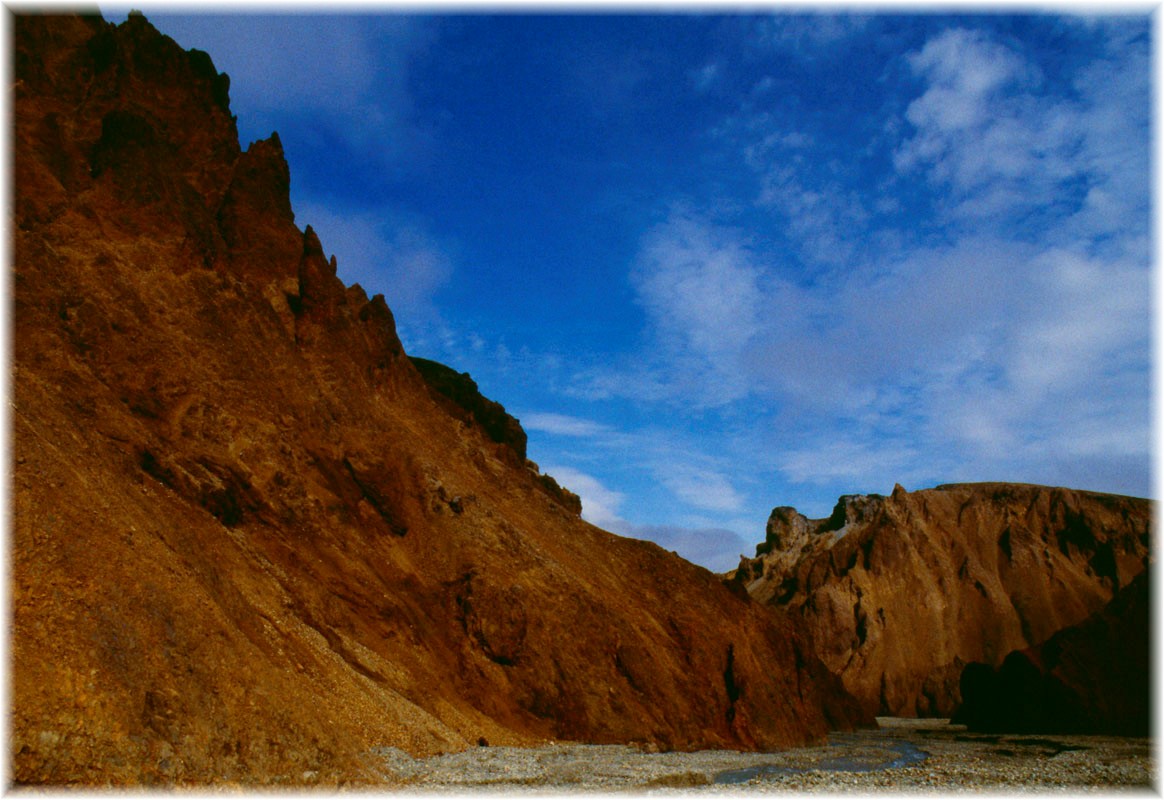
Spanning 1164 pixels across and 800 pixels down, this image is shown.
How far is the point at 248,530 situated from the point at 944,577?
95.8 m

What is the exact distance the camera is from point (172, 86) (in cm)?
3691

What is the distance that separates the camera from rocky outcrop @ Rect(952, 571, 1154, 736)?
52850 mm

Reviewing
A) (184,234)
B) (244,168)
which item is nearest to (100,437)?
(184,234)

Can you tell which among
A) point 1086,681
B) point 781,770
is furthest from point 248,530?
point 1086,681

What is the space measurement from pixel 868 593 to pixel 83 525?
95610 mm

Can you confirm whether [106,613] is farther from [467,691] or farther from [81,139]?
[81,139]

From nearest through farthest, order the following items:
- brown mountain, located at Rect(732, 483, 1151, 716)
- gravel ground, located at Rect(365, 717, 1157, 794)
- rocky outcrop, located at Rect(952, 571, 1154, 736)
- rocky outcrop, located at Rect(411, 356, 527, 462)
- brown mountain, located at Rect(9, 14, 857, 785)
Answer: brown mountain, located at Rect(9, 14, 857, 785)
gravel ground, located at Rect(365, 717, 1157, 794)
rocky outcrop, located at Rect(952, 571, 1154, 736)
rocky outcrop, located at Rect(411, 356, 527, 462)
brown mountain, located at Rect(732, 483, 1151, 716)

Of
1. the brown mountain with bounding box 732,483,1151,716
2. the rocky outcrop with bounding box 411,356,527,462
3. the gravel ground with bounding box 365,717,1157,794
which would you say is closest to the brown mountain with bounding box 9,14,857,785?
the gravel ground with bounding box 365,717,1157,794

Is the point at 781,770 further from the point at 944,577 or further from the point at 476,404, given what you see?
the point at 944,577

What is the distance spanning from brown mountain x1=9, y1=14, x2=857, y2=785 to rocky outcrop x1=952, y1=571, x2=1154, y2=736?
2119cm

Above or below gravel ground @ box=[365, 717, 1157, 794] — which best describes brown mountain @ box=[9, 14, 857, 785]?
above

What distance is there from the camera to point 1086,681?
55250 millimetres

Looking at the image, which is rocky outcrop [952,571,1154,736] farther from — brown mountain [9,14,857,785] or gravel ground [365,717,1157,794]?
brown mountain [9,14,857,785]

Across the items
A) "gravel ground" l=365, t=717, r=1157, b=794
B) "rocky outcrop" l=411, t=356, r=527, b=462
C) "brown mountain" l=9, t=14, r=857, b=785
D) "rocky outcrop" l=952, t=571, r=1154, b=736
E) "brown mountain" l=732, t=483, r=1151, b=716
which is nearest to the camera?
"brown mountain" l=9, t=14, r=857, b=785
